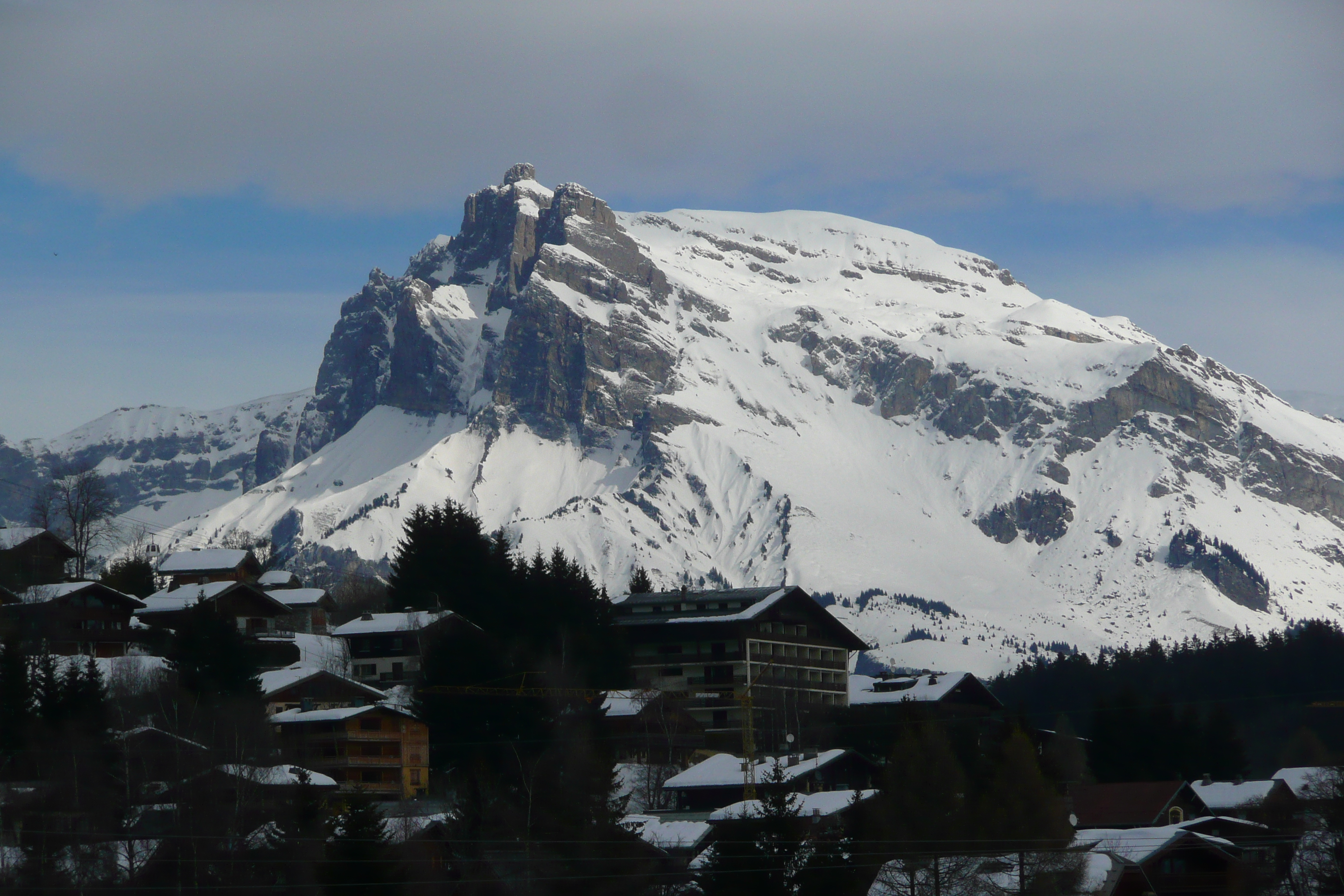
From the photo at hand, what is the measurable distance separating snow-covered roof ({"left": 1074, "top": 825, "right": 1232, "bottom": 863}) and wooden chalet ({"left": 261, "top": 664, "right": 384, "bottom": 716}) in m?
38.9

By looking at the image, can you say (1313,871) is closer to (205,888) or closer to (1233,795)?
(1233,795)

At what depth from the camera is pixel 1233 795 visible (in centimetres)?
9644

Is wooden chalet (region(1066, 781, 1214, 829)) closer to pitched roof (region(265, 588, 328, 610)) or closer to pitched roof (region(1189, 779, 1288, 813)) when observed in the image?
pitched roof (region(1189, 779, 1288, 813))

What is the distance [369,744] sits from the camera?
8956 cm

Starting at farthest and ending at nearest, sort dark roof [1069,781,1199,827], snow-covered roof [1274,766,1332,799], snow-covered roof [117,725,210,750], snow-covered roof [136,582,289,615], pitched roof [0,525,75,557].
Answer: pitched roof [0,525,75,557] < snow-covered roof [136,582,289,615] < snow-covered roof [1274,766,1332,799] < dark roof [1069,781,1199,827] < snow-covered roof [117,725,210,750]

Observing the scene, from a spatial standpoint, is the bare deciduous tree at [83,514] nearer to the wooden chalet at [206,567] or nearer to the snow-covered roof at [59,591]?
the wooden chalet at [206,567]

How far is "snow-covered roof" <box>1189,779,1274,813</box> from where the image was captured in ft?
311

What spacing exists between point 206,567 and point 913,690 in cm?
5319

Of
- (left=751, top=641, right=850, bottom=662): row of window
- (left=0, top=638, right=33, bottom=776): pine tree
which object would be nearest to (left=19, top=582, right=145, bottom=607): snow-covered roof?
(left=0, top=638, right=33, bottom=776): pine tree

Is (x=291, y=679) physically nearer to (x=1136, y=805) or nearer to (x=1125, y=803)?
(x=1125, y=803)

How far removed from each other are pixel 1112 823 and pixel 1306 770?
18779 millimetres

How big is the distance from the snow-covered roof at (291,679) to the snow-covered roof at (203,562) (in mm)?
33812

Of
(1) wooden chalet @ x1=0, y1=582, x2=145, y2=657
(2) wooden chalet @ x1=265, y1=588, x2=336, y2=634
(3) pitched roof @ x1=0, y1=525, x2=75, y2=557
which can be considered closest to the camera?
(1) wooden chalet @ x1=0, y1=582, x2=145, y2=657

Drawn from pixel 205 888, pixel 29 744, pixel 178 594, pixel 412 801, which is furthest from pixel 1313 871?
pixel 178 594
